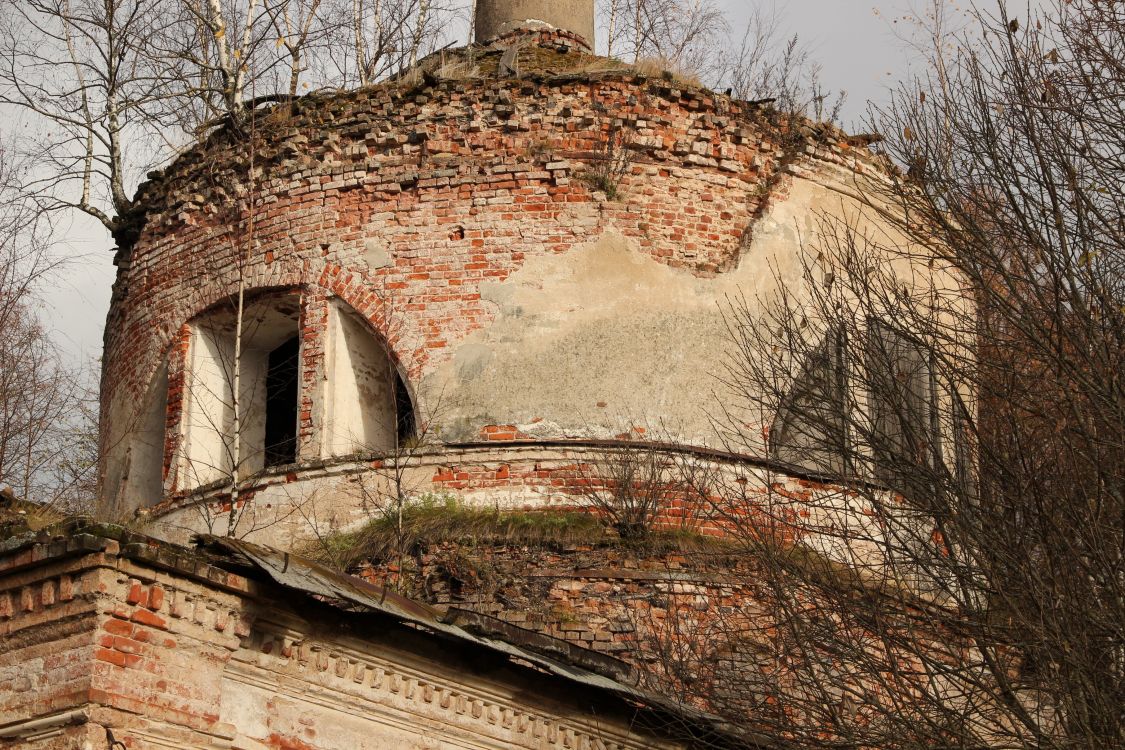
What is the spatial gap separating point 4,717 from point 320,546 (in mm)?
4567

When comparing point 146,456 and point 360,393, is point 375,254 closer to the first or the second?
point 360,393

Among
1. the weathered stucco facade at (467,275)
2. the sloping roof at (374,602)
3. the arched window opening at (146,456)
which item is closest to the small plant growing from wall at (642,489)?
the weathered stucco facade at (467,275)

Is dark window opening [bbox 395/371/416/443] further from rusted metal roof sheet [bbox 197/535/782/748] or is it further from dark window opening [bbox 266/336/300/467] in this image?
rusted metal roof sheet [bbox 197/535/782/748]

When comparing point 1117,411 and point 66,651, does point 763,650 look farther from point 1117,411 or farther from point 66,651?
point 66,651

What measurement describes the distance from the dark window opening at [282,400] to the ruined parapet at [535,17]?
331 centimetres

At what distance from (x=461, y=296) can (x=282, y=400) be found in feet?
7.41

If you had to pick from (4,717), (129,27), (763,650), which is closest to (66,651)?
(4,717)

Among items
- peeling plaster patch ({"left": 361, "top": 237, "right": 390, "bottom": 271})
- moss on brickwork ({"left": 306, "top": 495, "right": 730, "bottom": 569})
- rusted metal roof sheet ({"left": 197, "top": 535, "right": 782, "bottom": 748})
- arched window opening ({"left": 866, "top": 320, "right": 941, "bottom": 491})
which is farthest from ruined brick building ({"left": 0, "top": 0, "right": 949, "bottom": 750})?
arched window opening ({"left": 866, "top": 320, "right": 941, "bottom": 491})

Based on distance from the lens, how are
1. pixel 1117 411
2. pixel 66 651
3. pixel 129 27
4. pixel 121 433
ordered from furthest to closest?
pixel 129 27
pixel 121 433
pixel 1117 411
pixel 66 651

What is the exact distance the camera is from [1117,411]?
6.77 meters

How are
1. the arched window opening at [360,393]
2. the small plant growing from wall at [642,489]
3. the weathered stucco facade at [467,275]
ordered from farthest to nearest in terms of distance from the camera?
the arched window opening at [360,393] < the weathered stucco facade at [467,275] < the small plant growing from wall at [642,489]

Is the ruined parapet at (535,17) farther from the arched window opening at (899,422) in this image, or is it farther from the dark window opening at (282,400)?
the arched window opening at (899,422)

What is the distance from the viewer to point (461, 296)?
11.0 meters

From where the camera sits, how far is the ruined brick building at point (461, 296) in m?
10.6
